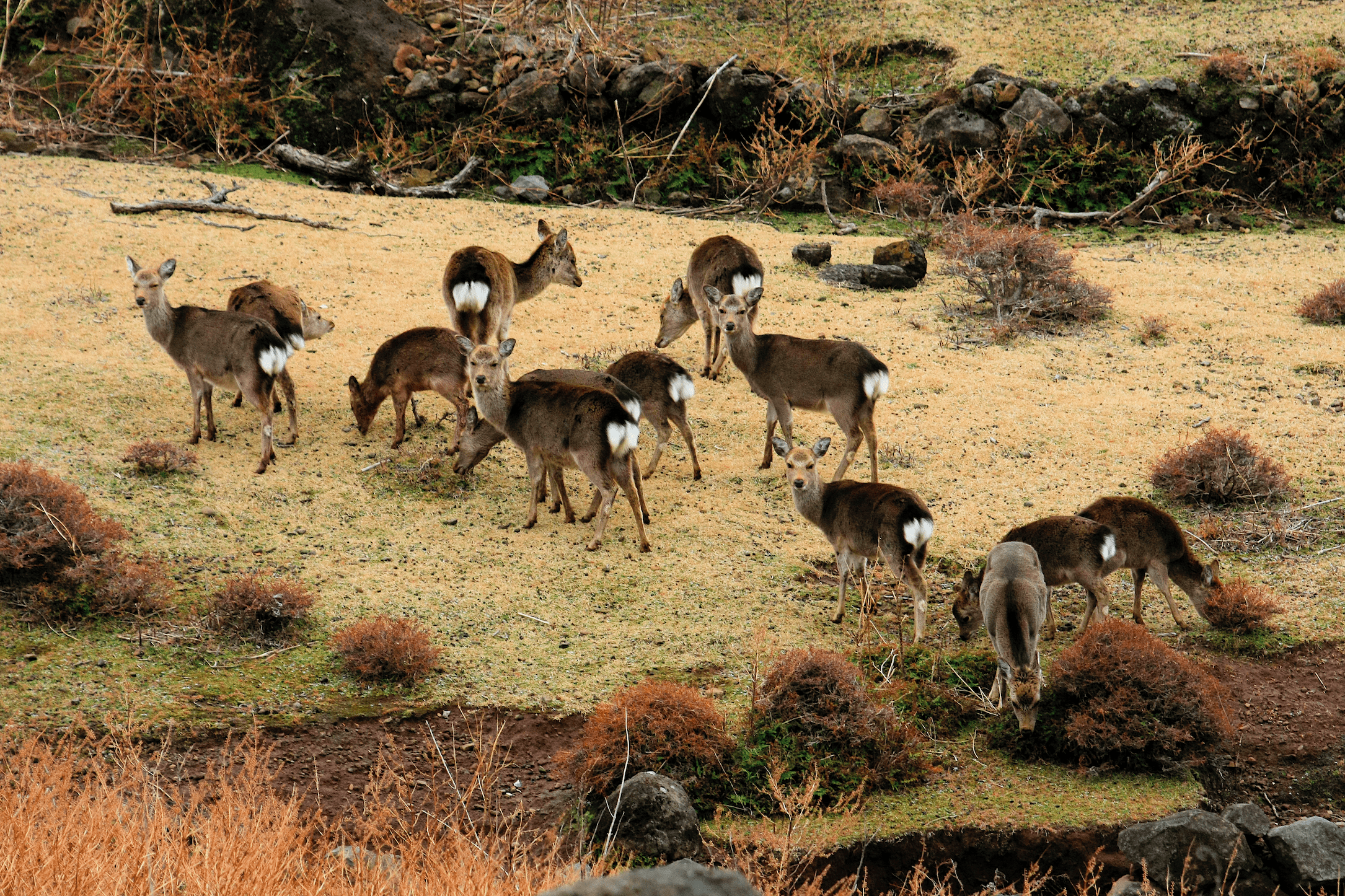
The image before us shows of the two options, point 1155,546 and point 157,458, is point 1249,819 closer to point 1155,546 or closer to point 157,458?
point 1155,546

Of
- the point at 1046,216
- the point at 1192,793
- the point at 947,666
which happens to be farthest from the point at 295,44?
the point at 1192,793

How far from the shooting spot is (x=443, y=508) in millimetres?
9633

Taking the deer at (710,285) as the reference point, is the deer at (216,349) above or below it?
below

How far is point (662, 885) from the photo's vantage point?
2418 mm

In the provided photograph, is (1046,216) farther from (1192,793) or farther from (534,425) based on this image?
(1192,793)

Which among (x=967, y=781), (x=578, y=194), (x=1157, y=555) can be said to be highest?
(x=578, y=194)

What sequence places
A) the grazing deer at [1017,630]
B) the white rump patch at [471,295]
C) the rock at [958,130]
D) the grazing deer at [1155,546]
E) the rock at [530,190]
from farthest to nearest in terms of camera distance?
the rock at [958,130] → the rock at [530,190] → the white rump patch at [471,295] → the grazing deer at [1155,546] → the grazing deer at [1017,630]

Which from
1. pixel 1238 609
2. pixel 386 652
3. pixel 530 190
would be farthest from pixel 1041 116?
pixel 386 652

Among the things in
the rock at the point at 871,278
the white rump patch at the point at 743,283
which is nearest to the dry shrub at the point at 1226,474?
Result: the white rump patch at the point at 743,283

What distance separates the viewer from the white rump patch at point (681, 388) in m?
10.3

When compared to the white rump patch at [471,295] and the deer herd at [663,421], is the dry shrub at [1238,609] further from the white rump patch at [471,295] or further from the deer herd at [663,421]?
the white rump patch at [471,295]

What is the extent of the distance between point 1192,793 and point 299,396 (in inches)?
331

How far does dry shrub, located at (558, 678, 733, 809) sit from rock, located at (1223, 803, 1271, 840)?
2643 mm

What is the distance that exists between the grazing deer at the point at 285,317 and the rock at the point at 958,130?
11.2 meters
